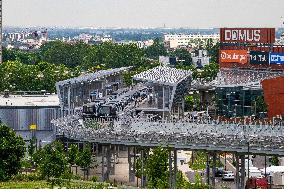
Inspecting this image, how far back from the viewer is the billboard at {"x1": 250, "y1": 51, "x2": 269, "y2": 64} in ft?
293

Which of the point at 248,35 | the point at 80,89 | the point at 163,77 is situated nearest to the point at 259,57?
the point at 248,35

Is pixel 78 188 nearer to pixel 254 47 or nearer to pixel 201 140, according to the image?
pixel 201 140

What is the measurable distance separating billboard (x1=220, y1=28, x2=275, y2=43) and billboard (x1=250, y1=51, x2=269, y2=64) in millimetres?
2655

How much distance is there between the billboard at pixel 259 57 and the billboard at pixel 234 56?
1832mm

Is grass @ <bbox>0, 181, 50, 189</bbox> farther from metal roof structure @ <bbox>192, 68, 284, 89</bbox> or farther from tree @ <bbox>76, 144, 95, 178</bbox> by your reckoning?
metal roof structure @ <bbox>192, 68, 284, 89</bbox>

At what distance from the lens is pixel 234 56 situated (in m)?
94.6

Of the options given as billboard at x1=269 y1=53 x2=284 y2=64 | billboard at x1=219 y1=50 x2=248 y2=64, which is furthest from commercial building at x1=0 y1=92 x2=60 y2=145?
billboard at x1=269 y1=53 x2=284 y2=64

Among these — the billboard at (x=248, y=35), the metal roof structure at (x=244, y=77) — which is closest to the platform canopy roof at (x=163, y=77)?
the metal roof structure at (x=244, y=77)

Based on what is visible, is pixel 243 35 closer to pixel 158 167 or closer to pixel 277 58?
pixel 277 58

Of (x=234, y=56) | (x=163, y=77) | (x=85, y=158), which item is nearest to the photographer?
(x=85, y=158)

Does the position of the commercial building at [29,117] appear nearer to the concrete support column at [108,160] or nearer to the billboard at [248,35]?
the concrete support column at [108,160]

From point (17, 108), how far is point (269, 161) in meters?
29.4

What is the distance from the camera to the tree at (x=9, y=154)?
2393 inches

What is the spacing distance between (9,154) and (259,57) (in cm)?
3985
